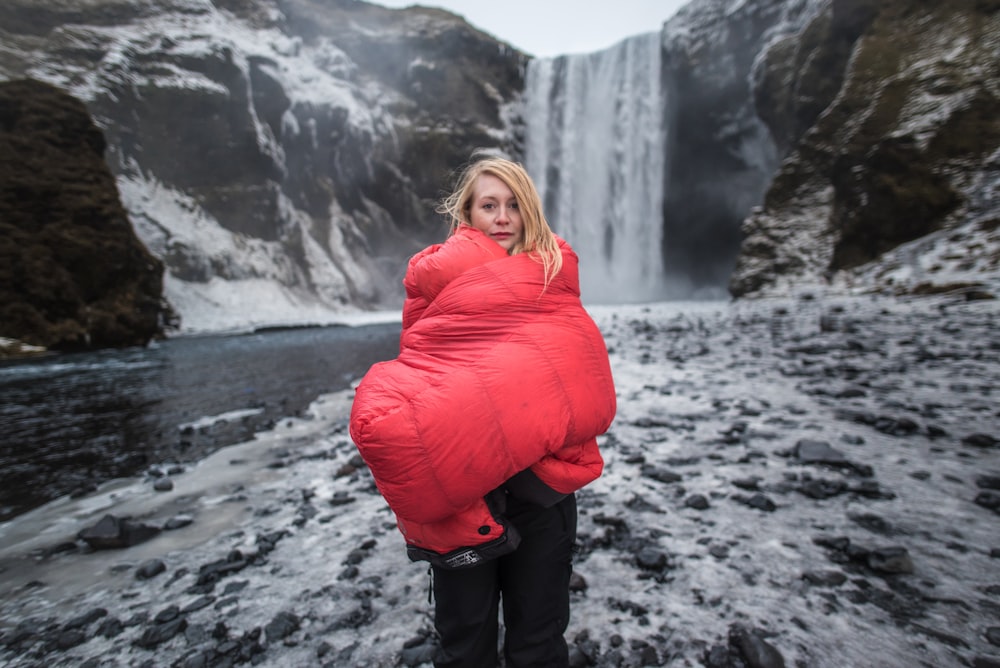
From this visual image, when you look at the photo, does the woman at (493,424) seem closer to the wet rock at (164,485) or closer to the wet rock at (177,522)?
the wet rock at (177,522)

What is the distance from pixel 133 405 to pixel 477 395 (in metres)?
10.8

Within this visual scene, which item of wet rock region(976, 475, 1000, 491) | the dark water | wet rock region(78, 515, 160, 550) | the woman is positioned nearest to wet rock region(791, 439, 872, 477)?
wet rock region(976, 475, 1000, 491)

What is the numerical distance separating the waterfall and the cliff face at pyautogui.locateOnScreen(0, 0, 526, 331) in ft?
24.2

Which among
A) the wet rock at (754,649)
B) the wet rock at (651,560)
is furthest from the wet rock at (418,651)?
the wet rock at (754,649)

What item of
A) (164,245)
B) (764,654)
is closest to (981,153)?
(764,654)

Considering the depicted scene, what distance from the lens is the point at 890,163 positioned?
59.9ft

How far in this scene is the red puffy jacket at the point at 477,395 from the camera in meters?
1.41

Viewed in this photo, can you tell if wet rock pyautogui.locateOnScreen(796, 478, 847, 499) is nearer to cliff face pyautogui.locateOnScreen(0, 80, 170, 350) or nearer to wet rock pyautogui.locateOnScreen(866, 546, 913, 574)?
wet rock pyautogui.locateOnScreen(866, 546, 913, 574)

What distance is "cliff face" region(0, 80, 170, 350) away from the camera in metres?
17.8

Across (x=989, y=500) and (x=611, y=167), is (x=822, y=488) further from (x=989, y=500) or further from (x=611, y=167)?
(x=611, y=167)

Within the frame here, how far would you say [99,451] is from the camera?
245 inches

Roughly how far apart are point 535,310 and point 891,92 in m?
27.3

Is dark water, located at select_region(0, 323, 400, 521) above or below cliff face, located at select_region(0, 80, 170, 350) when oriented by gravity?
below

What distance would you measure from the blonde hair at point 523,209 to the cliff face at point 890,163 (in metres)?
15.2
